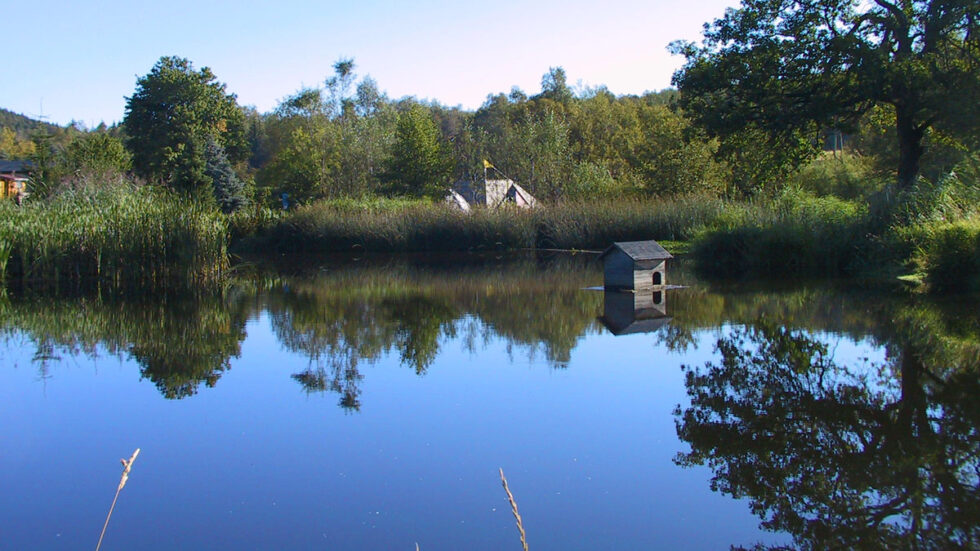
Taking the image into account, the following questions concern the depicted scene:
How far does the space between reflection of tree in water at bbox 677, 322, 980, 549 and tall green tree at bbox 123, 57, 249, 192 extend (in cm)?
5271

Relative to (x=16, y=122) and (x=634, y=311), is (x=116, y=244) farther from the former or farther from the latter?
(x=16, y=122)

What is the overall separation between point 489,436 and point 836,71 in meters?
18.0

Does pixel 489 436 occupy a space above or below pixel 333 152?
below

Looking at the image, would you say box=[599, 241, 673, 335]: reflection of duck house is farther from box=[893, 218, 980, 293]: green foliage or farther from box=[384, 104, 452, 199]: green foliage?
box=[384, 104, 452, 199]: green foliage

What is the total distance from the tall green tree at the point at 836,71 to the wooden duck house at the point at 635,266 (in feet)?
25.7

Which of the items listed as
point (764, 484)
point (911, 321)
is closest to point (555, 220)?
point (911, 321)

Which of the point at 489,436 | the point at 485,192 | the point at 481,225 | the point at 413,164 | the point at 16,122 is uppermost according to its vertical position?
the point at 16,122

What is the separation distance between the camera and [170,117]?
2340 inches

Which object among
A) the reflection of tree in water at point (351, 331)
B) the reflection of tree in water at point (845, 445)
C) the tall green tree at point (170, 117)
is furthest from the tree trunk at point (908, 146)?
the tall green tree at point (170, 117)

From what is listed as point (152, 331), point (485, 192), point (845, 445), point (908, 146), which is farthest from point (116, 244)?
point (485, 192)

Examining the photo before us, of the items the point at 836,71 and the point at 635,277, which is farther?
the point at 836,71

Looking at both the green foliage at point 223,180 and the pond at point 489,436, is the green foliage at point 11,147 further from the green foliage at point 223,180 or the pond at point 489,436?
the pond at point 489,436

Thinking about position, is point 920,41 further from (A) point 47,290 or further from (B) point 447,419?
(A) point 47,290

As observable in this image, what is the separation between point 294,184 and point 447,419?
167 feet
